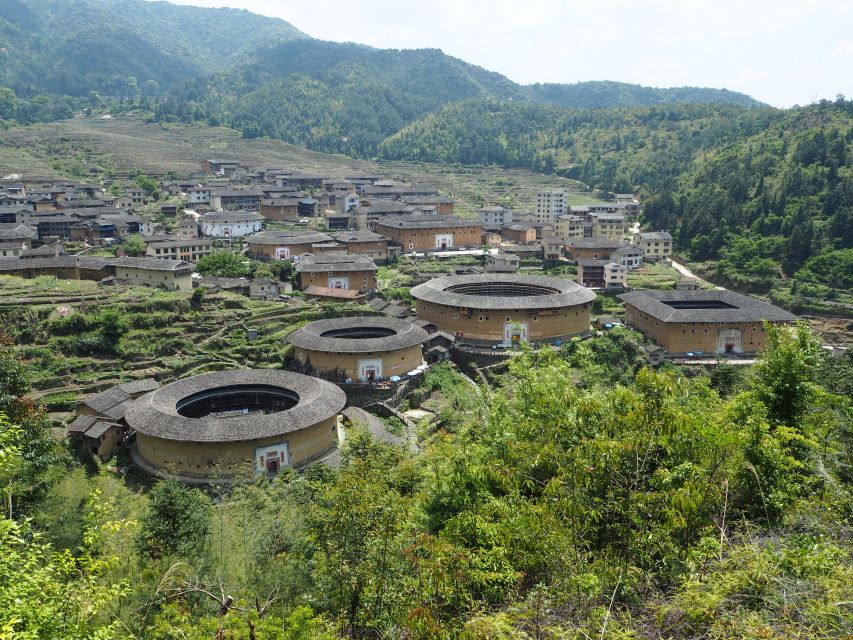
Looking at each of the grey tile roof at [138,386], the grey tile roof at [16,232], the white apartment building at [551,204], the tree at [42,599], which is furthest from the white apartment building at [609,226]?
the tree at [42,599]

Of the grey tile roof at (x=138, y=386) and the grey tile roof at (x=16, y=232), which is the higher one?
the grey tile roof at (x=16, y=232)

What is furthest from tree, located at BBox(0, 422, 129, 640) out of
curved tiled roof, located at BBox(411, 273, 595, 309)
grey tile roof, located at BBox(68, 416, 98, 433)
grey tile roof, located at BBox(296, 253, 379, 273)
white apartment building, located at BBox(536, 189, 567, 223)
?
white apartment building, located at BBox(536, 189, 567, 223)

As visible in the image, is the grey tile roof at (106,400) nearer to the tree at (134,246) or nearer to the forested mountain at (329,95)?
the tree at (134,246)

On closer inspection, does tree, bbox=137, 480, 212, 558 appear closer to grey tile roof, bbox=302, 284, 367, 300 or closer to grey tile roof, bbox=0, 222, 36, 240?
grey tile roof, bbox=302, 284, 367, 300

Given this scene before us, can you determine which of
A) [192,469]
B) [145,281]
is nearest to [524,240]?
[145,281]

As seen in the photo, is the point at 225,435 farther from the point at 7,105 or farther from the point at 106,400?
the point at 7,105

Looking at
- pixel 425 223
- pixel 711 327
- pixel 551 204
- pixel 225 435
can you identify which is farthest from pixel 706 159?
pixel 225 435

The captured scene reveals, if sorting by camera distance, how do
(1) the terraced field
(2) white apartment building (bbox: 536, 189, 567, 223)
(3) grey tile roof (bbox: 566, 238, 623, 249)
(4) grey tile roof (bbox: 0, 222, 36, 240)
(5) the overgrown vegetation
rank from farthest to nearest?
(1) the terraced field
(2) white apartment building (bbox: 536, 189, 567, 223)
(3) grey tile roof (bbox: 566, 238, 623, 249)
(4) grey tile roof (bbox: 0, 222, 36, 240)
(5) the overgrown vegetation

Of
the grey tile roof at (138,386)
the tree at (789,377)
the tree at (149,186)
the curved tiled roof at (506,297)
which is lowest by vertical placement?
the grey tile roof at (138,386)
